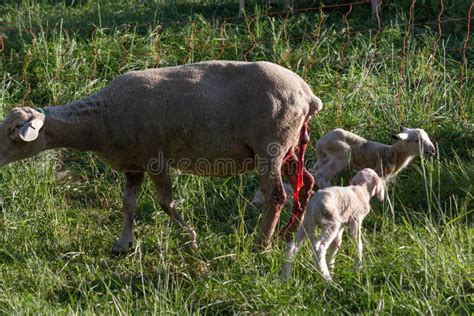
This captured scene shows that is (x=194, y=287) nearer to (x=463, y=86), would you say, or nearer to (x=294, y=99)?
(x=294, y=99)

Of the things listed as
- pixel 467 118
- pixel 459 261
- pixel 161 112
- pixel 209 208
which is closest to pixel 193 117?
pixel 161 112

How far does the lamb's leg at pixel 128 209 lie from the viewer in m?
6.54

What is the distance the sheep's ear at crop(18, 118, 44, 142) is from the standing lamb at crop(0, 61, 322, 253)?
0.20 ft

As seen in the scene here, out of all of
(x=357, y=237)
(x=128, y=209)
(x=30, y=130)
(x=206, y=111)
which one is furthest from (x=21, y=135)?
(x=357, y=237)

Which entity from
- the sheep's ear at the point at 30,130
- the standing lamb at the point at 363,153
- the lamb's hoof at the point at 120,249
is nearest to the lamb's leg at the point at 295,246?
the lamb's hoof at the point at 120,249

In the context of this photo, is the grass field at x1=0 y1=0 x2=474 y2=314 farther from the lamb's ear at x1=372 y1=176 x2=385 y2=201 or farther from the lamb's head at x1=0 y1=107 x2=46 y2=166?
the lamb's head at x1=0 y1=107 x2=46 y2=166

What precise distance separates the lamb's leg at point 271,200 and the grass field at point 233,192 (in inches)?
6.5

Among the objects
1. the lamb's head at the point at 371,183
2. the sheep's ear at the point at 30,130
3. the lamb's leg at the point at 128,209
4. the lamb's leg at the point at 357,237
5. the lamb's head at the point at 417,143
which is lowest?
the lamb's leg at the point at 128,209

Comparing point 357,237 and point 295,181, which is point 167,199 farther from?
point 357,237

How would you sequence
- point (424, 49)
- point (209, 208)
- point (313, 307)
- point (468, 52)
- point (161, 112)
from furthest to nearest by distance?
point (468, 52) → point (424, 49) → point (209, 208) → point (161, 112) → point (313, 307)

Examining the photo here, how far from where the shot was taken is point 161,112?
20.5ft

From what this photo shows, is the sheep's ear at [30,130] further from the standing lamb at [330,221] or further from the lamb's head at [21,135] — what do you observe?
the standing lamb at [330,221]

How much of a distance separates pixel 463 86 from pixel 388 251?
3.10 metres

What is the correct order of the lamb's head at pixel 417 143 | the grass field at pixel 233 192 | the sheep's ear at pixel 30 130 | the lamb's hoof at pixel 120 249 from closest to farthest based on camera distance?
the grass field at pixel 233 192 < the sheep's ear at pixel 30 130 < the lamb's hoof at pixel 120 249 < the lamb's head at pixel 417 143
